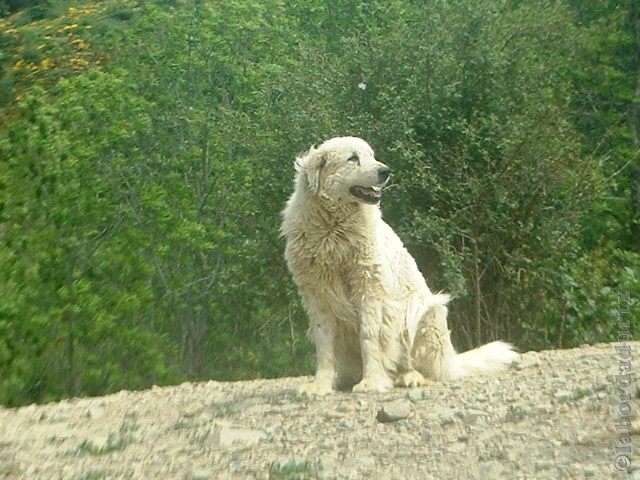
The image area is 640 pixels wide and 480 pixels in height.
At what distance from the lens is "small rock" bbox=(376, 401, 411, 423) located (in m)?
8.44

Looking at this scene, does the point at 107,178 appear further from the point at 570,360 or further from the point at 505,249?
the point at 570,360

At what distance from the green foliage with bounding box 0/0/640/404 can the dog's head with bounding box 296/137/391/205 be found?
435cm

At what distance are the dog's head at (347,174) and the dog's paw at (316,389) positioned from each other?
161 centimetres

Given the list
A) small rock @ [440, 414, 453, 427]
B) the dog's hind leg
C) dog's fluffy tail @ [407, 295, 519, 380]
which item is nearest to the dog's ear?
dog's fluffy tail @ [407, 295, 519, 380]

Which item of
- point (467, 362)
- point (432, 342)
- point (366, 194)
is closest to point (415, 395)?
point (432, 342)

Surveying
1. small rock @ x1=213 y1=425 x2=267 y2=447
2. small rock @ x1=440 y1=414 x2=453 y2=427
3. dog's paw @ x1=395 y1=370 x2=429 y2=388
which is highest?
small rock @ x1=440 y1=414 x2=453 y2=427

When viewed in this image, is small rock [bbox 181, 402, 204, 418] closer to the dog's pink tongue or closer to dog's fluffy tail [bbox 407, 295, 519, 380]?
dog's fluffy tail [bbox 407, 295, 519, 380]

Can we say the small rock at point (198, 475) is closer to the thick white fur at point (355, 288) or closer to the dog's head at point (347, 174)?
the thick white fur at point (355, 288)

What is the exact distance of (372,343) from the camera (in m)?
10.2

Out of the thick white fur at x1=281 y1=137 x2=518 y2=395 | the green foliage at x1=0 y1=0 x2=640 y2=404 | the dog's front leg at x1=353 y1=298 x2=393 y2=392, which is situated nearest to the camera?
the dog's front leg at x1=353 y1=298 x2=393 y2=392

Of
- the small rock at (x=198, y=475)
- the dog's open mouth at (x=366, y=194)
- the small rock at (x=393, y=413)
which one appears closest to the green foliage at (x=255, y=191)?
the dog's open mouth at (x=366, y=194)

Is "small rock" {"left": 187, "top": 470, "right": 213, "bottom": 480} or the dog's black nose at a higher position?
"small rock" {"left": 187, "top": 470, "right": 213, "bottom": 480}

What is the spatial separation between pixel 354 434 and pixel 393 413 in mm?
390

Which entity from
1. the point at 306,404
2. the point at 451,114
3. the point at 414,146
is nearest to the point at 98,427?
the point at 306,404
